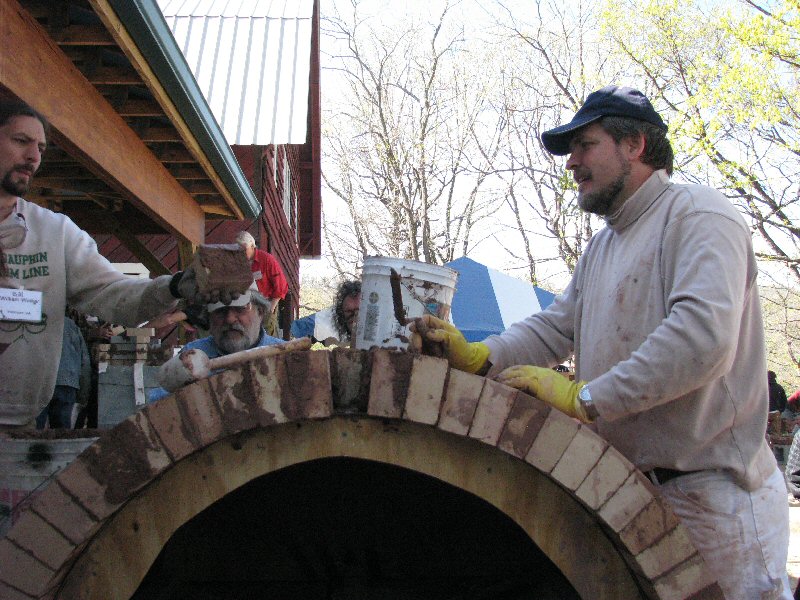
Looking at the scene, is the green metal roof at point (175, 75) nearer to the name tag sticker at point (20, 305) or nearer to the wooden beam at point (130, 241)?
the wooden beam at point (130, 241)

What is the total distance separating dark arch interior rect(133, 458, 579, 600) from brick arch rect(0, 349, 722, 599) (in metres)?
0.61

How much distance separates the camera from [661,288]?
80.3 inches

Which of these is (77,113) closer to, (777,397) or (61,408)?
(61,408)

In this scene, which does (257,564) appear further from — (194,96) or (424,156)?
(424,156)

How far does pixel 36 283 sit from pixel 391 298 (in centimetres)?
114

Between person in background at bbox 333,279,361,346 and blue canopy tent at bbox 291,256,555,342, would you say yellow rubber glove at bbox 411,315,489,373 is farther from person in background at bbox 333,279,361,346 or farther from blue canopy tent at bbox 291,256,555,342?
blue canopy tent at bbox 291,256,555,342

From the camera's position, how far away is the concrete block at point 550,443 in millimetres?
1543

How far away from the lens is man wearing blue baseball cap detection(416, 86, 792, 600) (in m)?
1.76

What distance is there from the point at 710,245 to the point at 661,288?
0.20 m

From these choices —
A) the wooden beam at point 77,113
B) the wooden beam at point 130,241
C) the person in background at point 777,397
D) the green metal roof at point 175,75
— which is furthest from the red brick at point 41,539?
the person in background at point 777,397

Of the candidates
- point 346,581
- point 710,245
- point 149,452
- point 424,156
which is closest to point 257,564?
point 346,581

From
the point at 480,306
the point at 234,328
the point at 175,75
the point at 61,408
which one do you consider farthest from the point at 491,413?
the point at 480,306

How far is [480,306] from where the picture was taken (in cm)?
847

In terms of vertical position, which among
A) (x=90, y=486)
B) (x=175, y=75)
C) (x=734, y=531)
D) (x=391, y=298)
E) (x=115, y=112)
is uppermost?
(x=175, y=75)
